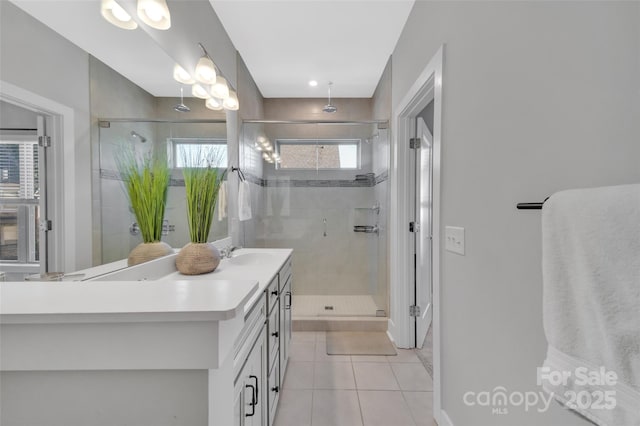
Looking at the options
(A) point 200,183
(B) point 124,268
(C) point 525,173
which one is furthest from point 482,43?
(B) point 124,268

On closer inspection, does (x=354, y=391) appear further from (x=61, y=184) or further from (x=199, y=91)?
(x=199, y=91)

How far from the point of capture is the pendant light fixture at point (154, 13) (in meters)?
1.31

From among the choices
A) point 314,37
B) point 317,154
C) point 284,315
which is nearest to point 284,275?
point 284,315

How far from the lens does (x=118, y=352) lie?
57 centimetres

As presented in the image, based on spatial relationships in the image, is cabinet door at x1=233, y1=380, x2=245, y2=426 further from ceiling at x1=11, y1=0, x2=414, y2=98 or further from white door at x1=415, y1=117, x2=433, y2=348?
white door at x1=415, y1=117, x2=433, y2=348

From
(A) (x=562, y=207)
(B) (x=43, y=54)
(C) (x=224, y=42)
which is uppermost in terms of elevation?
(C) (x=224, y=42)

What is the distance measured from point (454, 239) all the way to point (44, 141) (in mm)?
1604

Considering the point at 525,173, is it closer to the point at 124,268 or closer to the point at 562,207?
the point at 562,207

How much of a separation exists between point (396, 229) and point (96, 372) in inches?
86.5

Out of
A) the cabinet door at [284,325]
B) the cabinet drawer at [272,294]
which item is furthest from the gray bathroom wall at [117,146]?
the cabinet door at [284,325]

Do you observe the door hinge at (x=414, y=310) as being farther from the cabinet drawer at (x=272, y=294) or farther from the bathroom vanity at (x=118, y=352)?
the bathroom vanity at (x=118, y=352)

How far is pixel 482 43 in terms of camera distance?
1148mm

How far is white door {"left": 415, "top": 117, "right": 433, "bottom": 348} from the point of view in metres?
2.46

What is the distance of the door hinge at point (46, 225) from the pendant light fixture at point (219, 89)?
4.63ft
